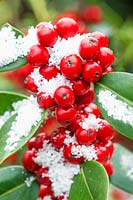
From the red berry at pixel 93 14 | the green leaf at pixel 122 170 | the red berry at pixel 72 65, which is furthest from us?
the red berry at pixel 93 14

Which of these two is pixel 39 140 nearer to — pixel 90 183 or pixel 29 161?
pixel 29 161

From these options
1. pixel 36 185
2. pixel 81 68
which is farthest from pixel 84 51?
pixel 36 185

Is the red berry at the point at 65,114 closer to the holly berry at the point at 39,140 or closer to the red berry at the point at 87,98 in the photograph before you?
the red berry at the point at 87,98

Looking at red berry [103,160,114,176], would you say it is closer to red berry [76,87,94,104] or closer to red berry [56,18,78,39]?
red berry [76,87,94,104]

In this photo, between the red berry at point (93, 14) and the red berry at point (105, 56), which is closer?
the red berry at point (105, 56)

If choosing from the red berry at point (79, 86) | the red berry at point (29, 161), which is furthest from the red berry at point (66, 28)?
the red berry at point (29, 161)

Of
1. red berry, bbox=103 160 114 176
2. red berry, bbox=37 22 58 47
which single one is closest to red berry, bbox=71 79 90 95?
red berry, bbox=37 22 58 47

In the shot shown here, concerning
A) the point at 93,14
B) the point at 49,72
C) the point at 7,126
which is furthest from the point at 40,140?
the point at 93,14
